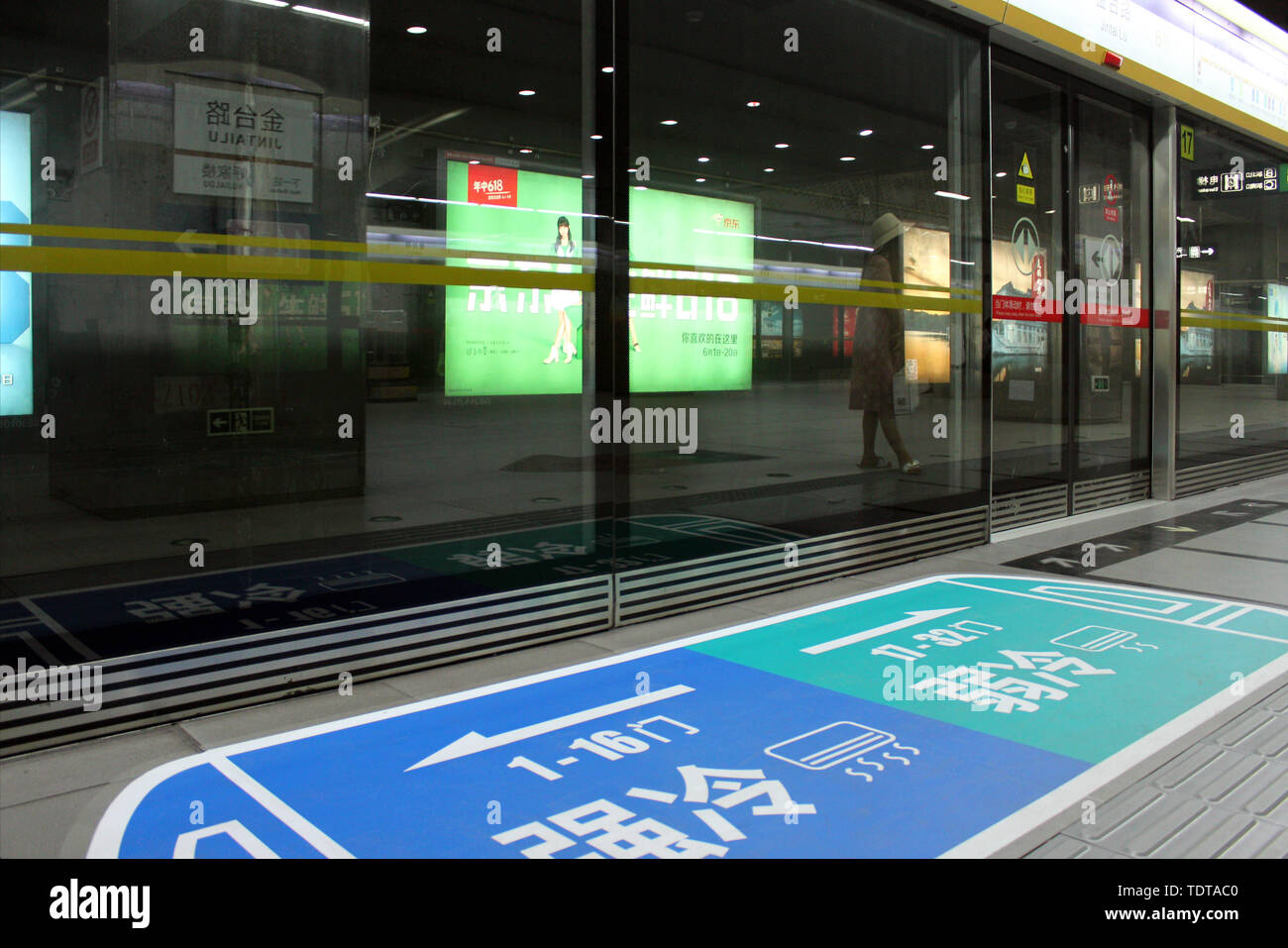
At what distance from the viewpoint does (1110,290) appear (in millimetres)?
7305

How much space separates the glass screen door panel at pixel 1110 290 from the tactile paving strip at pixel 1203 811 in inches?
173

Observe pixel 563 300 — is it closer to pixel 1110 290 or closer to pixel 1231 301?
pixel 1110 290

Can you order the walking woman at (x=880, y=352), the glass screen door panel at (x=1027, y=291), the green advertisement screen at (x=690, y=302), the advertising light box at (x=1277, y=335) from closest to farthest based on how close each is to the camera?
the green advertisement screen at (x=690, y=302), the walking woman at (x=880, y=352), the glass screen door panel at (x=1027, y=291), the advertising light box at (x=1277, y=335)

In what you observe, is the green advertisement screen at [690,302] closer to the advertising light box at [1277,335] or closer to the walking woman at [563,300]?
the walking woman at [563,300]

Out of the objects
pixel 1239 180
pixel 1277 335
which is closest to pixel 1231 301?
pixel 1239 180

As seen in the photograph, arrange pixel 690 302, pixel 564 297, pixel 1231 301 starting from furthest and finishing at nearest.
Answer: pixel 1231 301 → pixel 690 302 → pixel 564 297

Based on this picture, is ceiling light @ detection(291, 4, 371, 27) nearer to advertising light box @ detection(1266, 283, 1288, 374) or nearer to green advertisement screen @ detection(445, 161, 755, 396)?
green advertisement screen @ detection(445, 161, 755, 396)

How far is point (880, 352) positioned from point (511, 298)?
240 centimetres

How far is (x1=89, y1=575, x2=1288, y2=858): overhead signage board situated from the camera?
7.56 ft

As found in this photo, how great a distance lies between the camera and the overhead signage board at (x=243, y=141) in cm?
314

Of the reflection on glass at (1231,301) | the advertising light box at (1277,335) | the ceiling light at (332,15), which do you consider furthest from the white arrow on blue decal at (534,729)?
the advertising light box at (1277,335)
